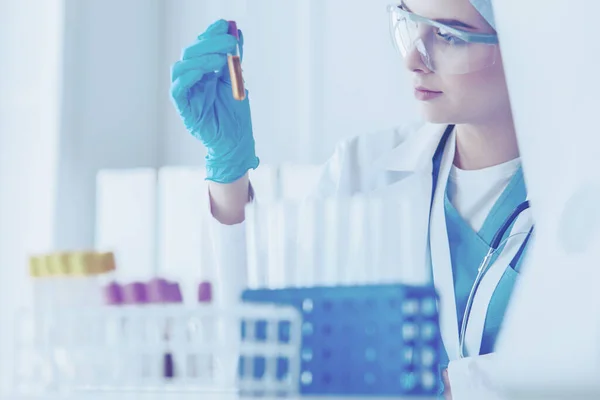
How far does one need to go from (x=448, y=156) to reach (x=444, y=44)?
0.24 metres

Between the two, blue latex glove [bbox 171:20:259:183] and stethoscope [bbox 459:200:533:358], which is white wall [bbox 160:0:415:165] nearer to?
blue latex glove [bbox 171:20:259:183]

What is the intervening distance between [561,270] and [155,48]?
117cm

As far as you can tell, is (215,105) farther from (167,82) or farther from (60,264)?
(167,82)

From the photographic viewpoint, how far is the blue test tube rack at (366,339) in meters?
0.44

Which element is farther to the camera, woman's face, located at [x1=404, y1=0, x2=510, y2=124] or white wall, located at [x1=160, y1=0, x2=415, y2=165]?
white wall, located at [x1=160, y1=0, x2=415, y2=165]

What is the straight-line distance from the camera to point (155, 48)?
1.42 m

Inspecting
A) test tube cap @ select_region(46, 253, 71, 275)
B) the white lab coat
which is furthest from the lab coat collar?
test tube cap @ select_region(46, 253, 71, 275)

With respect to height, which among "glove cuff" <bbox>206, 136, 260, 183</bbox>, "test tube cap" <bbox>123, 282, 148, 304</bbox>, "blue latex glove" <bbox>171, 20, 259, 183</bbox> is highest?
"blue latex glove" <bbox>171, 20, 259, 183</bbox>

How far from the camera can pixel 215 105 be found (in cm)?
91

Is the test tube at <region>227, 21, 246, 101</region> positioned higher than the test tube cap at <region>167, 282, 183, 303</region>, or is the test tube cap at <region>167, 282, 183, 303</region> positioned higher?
the test tube at <region>227, 21, 246, 101</region>

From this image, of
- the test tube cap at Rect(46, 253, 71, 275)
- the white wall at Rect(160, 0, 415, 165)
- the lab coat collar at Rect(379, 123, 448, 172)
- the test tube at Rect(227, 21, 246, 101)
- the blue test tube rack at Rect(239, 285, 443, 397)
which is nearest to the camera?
the blue test tube rack at Rect(239, 285, 443, 397)

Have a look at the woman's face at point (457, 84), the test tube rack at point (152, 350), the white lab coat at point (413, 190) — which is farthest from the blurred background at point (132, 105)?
the test tube rack at point (152, 350)

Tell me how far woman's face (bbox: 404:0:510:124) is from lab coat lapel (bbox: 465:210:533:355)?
0.58 ft

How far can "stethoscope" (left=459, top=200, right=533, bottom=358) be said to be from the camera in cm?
90
